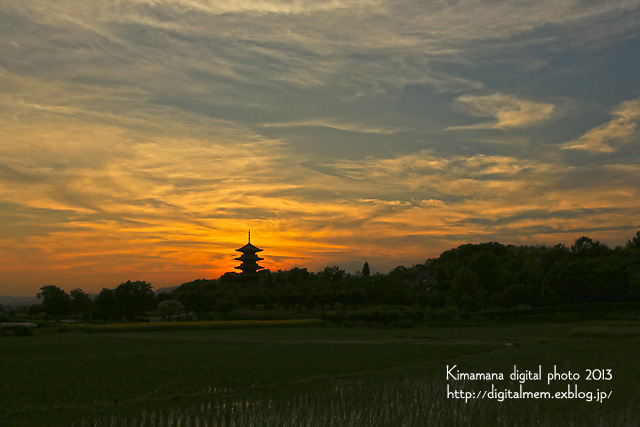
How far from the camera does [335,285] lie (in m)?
87.4

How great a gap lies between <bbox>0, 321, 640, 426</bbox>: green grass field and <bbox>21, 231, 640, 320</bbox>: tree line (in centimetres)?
4340

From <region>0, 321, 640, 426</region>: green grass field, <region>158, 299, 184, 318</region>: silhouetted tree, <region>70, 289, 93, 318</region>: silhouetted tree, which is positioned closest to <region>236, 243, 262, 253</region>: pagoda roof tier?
<region>158, 299, 184, 318</region>: silhouetted tree

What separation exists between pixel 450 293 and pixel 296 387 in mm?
66227

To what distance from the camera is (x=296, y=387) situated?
1667 cm

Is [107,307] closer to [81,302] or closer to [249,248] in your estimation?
[81,302]

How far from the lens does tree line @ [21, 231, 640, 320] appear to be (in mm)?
68562

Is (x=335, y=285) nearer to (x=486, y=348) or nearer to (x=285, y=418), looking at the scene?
(x=486, y=348)

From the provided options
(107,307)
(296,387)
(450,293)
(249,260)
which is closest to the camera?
(296,387)

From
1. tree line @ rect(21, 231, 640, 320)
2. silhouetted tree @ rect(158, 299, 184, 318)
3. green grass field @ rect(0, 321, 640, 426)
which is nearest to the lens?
green grass field @ rect(0, 321, 640, 426)

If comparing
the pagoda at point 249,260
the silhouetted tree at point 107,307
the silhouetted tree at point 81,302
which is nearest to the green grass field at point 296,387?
the silhouetted tree at point 107,307

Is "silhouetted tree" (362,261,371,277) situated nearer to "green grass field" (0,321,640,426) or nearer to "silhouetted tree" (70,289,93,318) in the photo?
"silhouetted tree" (70,289,93,318)

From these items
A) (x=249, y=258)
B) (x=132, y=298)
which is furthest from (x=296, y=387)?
(x=249, y=258)

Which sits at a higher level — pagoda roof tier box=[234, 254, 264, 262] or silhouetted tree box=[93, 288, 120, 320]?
pagoda roof tier box=[234, 254, 264, 262]

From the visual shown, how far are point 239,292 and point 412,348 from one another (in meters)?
59.6
